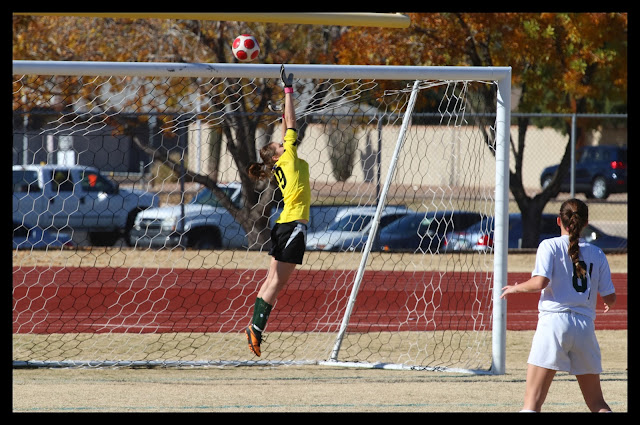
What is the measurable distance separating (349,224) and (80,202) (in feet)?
18.7

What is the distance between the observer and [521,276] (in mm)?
15125

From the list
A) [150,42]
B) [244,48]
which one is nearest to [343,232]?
[150,42]

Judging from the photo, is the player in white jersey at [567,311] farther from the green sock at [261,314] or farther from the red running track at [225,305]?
the red running track at [225,305]

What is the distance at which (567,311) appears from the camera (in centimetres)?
541

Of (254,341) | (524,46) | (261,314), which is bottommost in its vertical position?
(254,341)

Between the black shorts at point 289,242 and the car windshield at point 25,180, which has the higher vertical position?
the car windshield at point 25,180

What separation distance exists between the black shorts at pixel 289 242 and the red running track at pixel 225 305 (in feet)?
11.6

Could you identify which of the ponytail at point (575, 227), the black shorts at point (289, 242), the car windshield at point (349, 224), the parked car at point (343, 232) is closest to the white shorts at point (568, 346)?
the ponytail at point (575, 227)

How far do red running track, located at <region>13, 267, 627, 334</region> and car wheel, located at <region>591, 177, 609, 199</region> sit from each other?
722 cm

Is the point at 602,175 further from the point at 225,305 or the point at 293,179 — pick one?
the point at 293,179

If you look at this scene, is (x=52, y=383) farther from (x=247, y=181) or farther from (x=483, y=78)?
(x=247, y=181)

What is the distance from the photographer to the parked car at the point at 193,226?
634 inches

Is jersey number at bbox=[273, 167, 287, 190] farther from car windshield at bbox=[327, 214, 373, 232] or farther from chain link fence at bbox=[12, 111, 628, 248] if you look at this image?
car windshield at bbox=[327, 214, 373, 232]

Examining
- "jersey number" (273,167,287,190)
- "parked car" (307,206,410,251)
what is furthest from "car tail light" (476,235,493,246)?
"parked car" (307,206,410,251)
